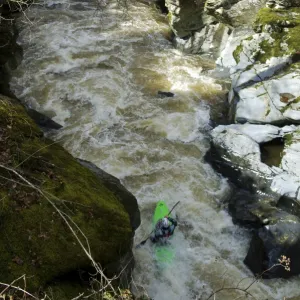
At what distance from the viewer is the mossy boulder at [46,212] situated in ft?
10.2

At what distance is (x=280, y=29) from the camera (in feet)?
30.2

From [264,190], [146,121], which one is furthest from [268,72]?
[264,190]

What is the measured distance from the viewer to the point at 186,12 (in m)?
11.2

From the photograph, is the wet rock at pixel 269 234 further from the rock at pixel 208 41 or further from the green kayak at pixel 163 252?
the rock at pixel 208 41

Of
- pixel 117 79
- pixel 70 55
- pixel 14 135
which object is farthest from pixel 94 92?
pixel 14 135

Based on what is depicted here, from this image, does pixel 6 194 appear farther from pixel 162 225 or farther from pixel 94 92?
pixel 94 92

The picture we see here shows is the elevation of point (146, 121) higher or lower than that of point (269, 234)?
lower

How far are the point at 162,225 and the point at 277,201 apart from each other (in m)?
2.12

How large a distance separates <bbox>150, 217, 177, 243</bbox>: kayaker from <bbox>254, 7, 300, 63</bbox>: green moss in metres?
5.08

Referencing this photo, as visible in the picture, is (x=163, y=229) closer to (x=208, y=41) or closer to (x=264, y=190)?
(x=264, y=190)

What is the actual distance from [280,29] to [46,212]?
802cm

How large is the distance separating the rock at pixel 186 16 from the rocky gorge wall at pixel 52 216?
311 inches

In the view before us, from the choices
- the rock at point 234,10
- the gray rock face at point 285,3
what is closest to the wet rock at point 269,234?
the gray rock face at point 285,3

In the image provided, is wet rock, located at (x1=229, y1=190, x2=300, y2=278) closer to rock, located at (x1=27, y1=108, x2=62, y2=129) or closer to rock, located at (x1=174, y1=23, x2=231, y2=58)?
rock, located at (x1=27, y1=108, x2=62, y2=129)
